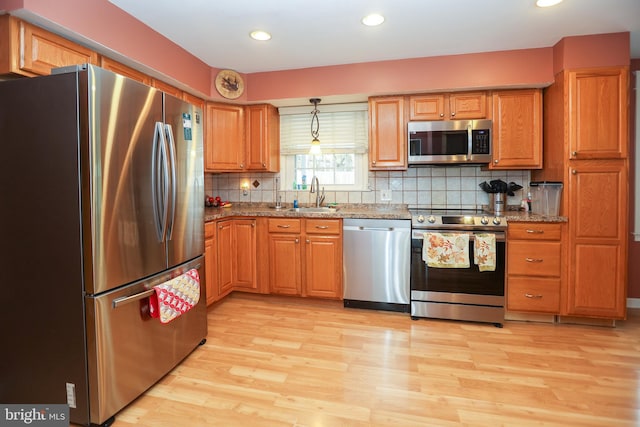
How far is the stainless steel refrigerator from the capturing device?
5.09 feet

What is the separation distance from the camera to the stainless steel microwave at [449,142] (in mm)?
3137

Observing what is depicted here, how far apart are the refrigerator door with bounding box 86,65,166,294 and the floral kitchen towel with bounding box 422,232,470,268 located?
6.94 feet

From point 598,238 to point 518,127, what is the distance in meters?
1.15

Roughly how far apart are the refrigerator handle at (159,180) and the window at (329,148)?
2.09 metres

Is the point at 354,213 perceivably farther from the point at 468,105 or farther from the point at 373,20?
the point at 373,20

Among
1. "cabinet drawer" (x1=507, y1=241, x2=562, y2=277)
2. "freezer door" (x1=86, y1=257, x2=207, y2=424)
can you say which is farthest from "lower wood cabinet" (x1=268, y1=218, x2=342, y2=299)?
"cabinet drawer" (x1=507, y1=241, x2=562, y2=277)

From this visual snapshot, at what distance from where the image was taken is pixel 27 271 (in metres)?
1.63

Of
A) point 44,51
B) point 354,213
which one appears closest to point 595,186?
point 354,213

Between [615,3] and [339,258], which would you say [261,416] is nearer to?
[339,258]

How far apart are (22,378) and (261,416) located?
4.03ft

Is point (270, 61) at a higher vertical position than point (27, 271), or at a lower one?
higher

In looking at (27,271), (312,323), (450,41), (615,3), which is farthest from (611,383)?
(27,271)

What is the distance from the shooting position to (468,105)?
3.17m

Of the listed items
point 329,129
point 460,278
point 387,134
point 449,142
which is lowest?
point 460,278
